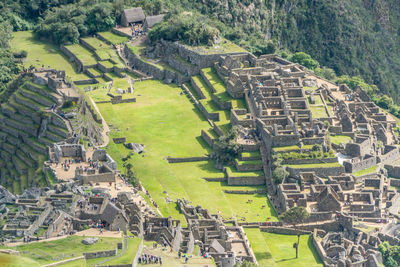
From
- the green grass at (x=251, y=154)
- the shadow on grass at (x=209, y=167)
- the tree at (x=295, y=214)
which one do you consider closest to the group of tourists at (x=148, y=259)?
the tree at (x=295, y=214)

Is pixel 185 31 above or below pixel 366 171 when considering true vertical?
above

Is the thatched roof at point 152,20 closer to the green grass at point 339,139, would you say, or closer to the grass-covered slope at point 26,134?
the grass-covered slope at point 26,134

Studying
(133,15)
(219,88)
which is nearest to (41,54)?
(133,15)

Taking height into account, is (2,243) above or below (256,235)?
above

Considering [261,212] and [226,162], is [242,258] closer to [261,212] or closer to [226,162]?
[261,212]

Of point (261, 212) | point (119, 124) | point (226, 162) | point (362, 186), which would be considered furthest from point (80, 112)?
point (362, 186)

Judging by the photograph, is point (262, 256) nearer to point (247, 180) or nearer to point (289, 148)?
point (247, 180)

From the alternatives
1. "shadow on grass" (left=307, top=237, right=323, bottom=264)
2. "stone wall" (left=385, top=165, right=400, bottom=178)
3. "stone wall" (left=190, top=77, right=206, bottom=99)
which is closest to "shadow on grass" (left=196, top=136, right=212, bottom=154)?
"stone wall" (left=190, top=77, right=206, bottom=99)
